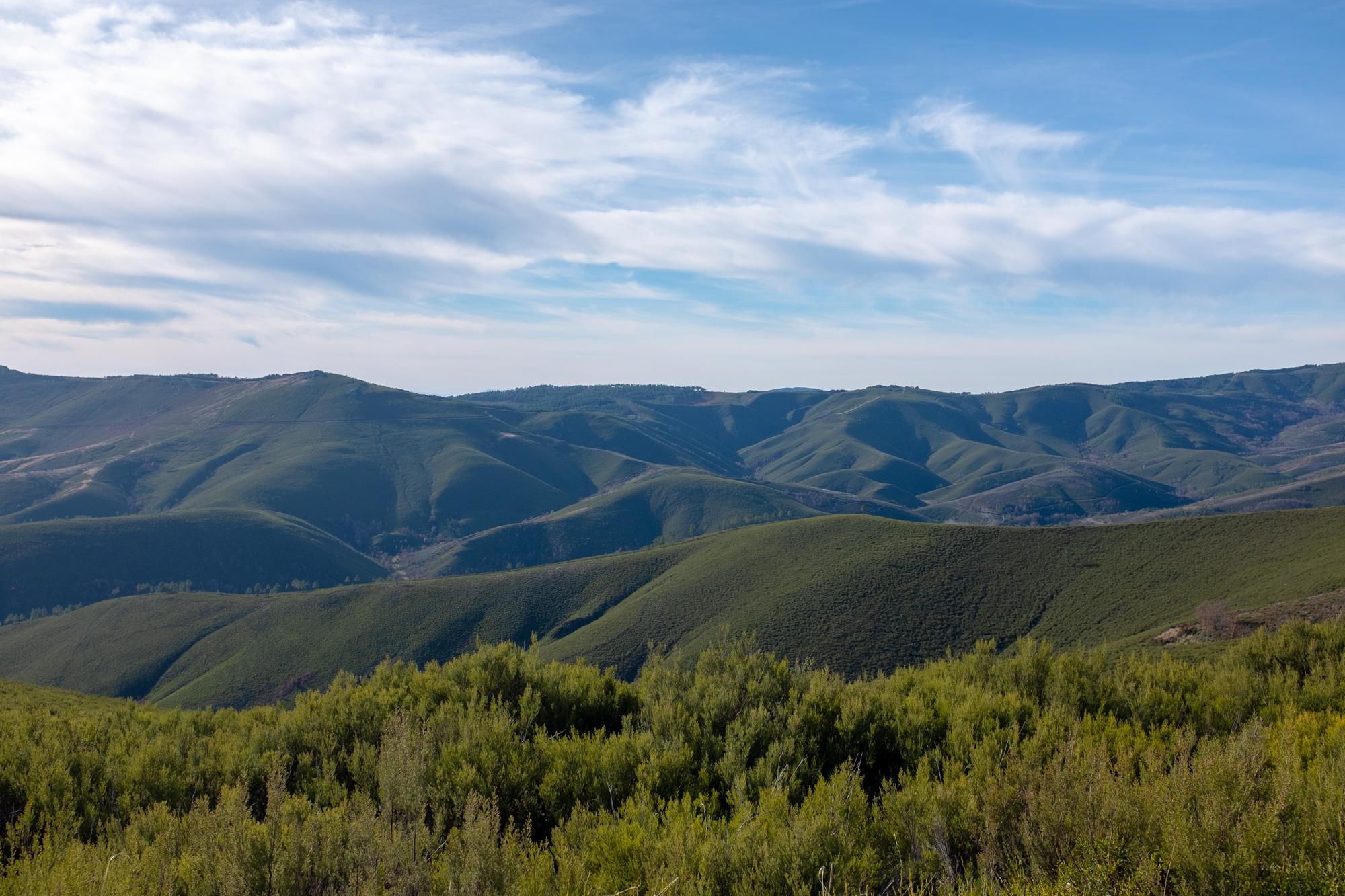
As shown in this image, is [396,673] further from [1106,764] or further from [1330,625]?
[1330,625]

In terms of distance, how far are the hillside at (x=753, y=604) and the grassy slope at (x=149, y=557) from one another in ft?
143

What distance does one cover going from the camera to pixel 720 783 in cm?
1205

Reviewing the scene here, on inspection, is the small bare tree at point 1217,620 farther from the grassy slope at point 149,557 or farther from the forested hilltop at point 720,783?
the grassy slope at point 149,557

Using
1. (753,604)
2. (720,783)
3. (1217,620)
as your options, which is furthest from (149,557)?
(720,783)

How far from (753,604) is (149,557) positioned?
160m

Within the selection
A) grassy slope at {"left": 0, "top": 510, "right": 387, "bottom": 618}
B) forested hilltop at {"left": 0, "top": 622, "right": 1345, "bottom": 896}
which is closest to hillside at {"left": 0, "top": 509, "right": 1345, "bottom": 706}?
grassy slope at {"left": 0, "top": 510, "right": 387, "bottom": 618}

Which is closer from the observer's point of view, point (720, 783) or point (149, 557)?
point (720, 783)

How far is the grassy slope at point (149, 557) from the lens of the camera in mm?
165875

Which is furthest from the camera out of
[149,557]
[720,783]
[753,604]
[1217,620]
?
[149,557]

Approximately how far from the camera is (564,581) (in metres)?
129

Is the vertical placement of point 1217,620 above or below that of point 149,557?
above

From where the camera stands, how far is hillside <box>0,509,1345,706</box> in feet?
263

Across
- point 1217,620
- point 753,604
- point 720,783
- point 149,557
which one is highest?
point 720,783

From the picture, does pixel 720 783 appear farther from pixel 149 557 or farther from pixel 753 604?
pixel 149 557
